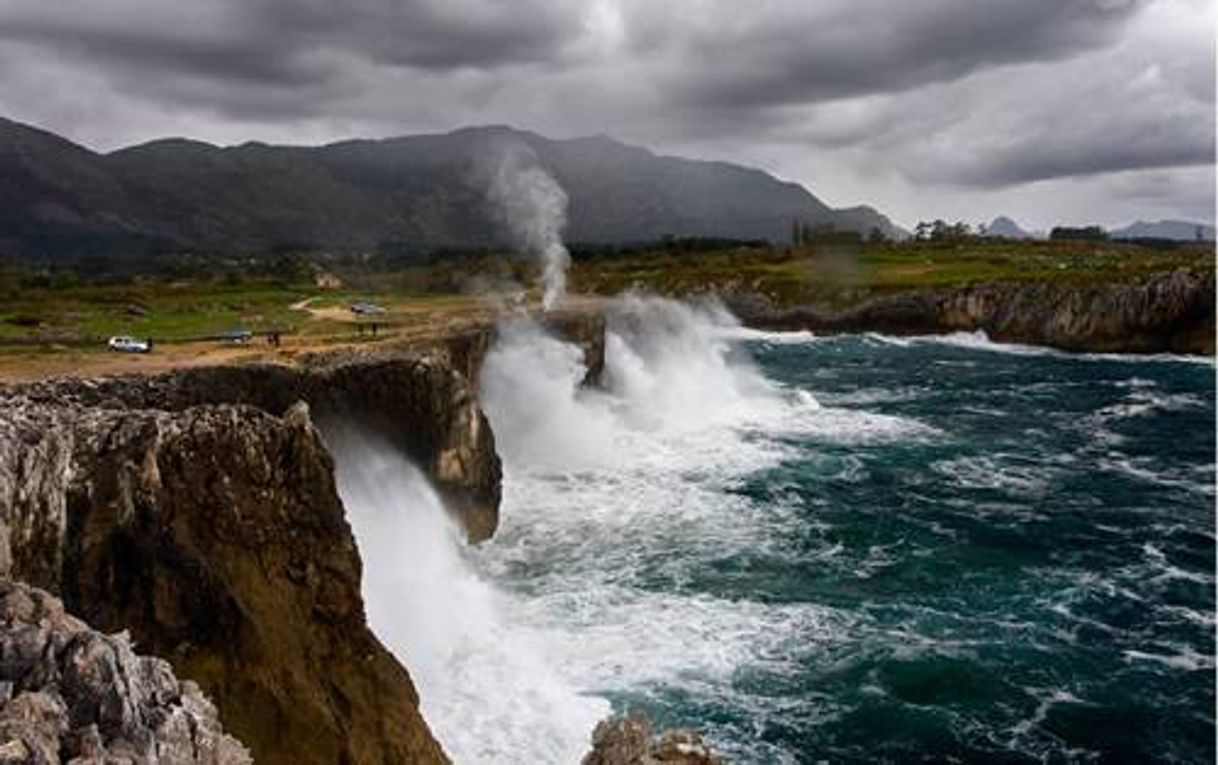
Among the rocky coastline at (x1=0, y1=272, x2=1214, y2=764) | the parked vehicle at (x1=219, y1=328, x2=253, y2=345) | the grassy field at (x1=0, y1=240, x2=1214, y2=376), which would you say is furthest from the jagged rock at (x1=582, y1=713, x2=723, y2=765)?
the parked vehicle at (x1=219, y1=328, x2=253, y2=345)

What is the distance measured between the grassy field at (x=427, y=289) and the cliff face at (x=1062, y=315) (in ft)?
14.2

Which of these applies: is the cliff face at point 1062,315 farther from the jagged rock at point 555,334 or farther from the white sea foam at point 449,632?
the white sea foam at point 449,632

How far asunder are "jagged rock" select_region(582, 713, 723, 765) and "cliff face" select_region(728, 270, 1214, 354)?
302 ft

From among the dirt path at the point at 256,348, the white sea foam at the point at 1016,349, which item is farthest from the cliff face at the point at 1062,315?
the dirt path at the point at 256,348

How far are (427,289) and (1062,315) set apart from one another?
198 feet

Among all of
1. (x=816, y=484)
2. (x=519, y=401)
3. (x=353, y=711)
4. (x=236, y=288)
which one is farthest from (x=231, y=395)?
(x=236, y=288)

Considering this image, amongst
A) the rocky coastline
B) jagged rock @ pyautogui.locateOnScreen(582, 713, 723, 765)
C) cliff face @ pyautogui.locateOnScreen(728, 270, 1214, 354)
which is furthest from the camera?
cliff face @ pyautogui.locateOnScreen(728, 270, 1214, 354)

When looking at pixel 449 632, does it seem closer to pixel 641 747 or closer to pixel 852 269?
pixel 641 747

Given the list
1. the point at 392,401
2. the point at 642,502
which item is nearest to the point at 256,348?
the point at 392,401

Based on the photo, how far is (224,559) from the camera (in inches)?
704

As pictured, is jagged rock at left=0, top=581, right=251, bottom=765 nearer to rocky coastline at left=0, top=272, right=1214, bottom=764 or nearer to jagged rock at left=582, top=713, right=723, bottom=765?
rocky coastline at left=0, top=272, right=1214, bottom=764

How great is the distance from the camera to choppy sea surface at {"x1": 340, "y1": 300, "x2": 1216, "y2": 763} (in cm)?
2278

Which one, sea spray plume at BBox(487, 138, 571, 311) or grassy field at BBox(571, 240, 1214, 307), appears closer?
sea spray plume at BBox(487, 138, 571, 311)

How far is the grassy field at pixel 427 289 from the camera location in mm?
38344
